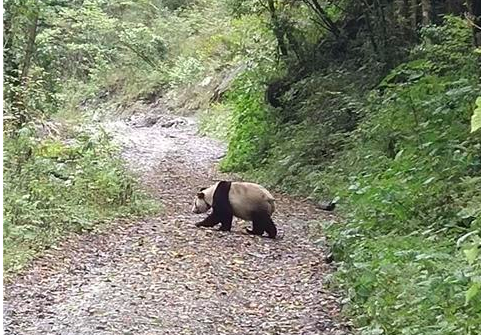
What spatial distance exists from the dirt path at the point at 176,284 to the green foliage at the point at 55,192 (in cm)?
36

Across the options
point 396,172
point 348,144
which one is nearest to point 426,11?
point 348,144

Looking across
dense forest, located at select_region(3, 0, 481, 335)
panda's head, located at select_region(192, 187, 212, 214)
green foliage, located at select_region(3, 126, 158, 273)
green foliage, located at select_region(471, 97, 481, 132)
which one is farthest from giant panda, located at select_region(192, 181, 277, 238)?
green foliage, located at select_region(471, 97, 481, 132)

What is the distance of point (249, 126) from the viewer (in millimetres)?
18453

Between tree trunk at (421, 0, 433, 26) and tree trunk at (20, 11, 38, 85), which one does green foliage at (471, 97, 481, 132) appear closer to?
tree trunk at (421, 0, 433, 26)

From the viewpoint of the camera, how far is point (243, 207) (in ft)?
31.8

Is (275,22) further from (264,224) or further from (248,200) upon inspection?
(264,224)

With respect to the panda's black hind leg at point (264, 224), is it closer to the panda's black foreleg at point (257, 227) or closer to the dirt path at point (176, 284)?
the panda's black foreleg at point (257, 227)

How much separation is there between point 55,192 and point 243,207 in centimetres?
274

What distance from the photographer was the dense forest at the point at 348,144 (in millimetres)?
5922

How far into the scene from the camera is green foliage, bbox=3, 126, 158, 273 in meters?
8.77

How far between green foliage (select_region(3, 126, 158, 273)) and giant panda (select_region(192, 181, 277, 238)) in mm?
1664

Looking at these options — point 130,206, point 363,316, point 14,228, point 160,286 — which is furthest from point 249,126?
point 363,316

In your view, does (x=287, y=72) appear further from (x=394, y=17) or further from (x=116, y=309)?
(x=116, y=309)

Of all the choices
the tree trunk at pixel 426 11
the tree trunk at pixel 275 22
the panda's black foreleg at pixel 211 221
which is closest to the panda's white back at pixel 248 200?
the panda's black foreleg at pixel 211 221
